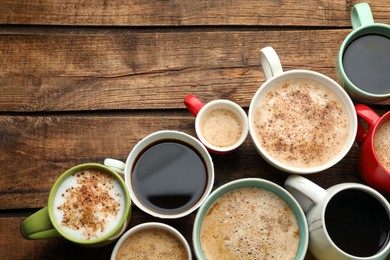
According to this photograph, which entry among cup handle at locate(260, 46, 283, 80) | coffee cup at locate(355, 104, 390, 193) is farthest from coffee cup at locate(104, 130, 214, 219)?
coffee cup at locate(355, 104, 390, 193)

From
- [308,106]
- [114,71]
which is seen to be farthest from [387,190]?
[114,71]

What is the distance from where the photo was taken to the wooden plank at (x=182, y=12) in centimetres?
147

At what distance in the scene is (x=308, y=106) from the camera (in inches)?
52.2

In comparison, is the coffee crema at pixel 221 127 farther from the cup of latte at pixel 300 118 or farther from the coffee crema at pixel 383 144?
the coffee crema at pixel 383 144

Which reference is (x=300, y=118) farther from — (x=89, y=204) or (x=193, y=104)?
(x=89, y=204)

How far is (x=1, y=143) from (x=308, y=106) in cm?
81

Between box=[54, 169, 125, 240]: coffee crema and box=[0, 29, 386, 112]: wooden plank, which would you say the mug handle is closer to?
box=[0, 29, 386, 112]: wooden plank

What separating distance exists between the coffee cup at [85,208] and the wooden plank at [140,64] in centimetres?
24

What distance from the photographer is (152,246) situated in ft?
4.24

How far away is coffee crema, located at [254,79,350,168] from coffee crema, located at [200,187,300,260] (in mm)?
116

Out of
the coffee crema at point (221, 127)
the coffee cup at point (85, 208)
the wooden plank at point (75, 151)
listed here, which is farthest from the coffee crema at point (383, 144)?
the coffee cup at point (85, 208)

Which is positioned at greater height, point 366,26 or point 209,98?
point 366,26

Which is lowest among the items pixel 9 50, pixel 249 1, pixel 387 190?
pixel 387 190

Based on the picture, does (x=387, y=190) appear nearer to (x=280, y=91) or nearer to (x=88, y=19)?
(x=280, y=91)
